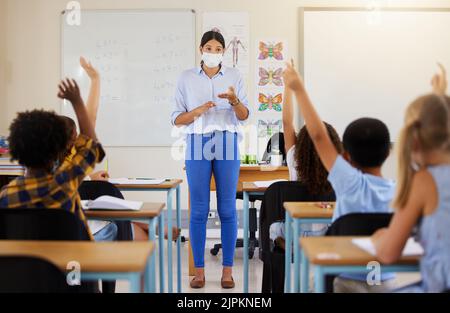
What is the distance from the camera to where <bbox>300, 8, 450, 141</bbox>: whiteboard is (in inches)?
197

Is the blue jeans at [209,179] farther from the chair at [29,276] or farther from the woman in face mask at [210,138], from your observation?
the chair at [29,276]

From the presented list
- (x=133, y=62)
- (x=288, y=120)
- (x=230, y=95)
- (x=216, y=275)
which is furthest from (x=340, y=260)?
(x=133, y=62)

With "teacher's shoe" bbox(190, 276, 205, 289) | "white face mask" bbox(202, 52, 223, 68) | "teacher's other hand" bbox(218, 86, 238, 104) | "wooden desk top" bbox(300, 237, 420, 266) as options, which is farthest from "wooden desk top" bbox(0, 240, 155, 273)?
"white face mask" bbox(202, 52, 223, 68)

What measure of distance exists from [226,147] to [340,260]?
2034 mm

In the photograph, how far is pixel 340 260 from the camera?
1179 mm

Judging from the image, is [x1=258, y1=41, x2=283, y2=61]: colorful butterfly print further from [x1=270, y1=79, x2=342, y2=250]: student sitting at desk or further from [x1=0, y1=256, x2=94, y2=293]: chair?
[x1=0, y1=256, x2=94, y2=293]: chair

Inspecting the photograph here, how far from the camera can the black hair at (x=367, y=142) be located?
64.2 inches

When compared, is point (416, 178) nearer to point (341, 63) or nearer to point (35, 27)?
point (341, 63)

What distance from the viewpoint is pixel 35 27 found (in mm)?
5074

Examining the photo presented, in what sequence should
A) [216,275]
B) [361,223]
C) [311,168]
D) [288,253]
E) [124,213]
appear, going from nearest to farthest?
[361,223] < [124,213] < [288,253] < [311,168] < [216,275]

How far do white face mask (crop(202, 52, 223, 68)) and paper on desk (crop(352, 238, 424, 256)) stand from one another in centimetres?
211

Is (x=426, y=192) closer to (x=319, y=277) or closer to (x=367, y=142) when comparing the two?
(x=319, y=277)

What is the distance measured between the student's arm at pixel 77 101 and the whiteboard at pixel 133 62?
3.30 meters

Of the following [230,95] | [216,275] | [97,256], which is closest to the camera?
[97,256]
